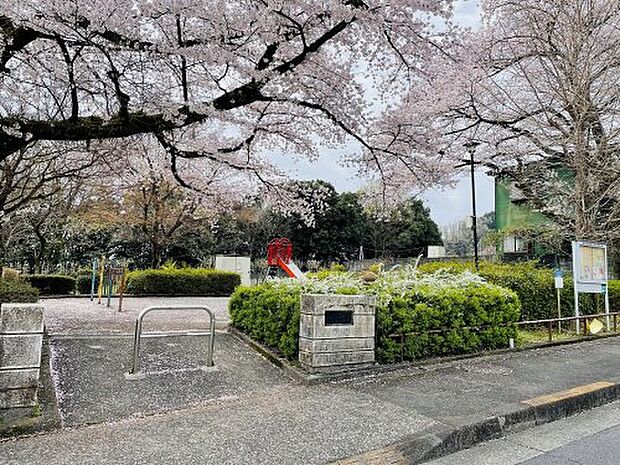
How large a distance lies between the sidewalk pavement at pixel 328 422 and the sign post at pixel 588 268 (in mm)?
3072

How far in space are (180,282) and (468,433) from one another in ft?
41.8

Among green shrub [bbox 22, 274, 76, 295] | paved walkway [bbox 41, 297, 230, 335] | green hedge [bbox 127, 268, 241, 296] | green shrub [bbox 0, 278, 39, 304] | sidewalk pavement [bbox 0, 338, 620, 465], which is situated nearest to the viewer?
sidewalk pavement [bbox 0, 338, 620, 465]

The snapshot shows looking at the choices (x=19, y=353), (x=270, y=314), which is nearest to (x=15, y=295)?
(x=19, y=353)

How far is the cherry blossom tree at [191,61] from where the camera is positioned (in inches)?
205

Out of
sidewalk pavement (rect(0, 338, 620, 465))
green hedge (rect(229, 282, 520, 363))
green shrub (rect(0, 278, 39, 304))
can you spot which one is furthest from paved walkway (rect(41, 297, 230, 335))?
sidewalk pavement (rect(0, 338, 620, 465))

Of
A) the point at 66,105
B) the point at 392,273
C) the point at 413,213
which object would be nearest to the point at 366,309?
the point at 392,273

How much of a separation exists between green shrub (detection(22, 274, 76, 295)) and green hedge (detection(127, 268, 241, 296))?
1825 mm

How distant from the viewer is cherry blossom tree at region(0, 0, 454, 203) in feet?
17.1

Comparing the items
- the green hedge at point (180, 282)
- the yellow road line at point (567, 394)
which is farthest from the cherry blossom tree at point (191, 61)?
the green hedge at point (180, 282)

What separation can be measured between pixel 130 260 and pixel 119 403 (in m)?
20.6

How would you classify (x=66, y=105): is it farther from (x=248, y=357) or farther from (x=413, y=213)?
(x=413, y=213)

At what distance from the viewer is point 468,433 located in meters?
3.64

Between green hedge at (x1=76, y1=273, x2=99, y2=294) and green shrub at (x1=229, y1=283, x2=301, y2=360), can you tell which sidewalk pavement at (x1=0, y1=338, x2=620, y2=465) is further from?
green hedge at (x1=76, y1=273, x2=99, y2=294)

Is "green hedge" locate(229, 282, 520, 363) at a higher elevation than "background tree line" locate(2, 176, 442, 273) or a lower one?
lower
